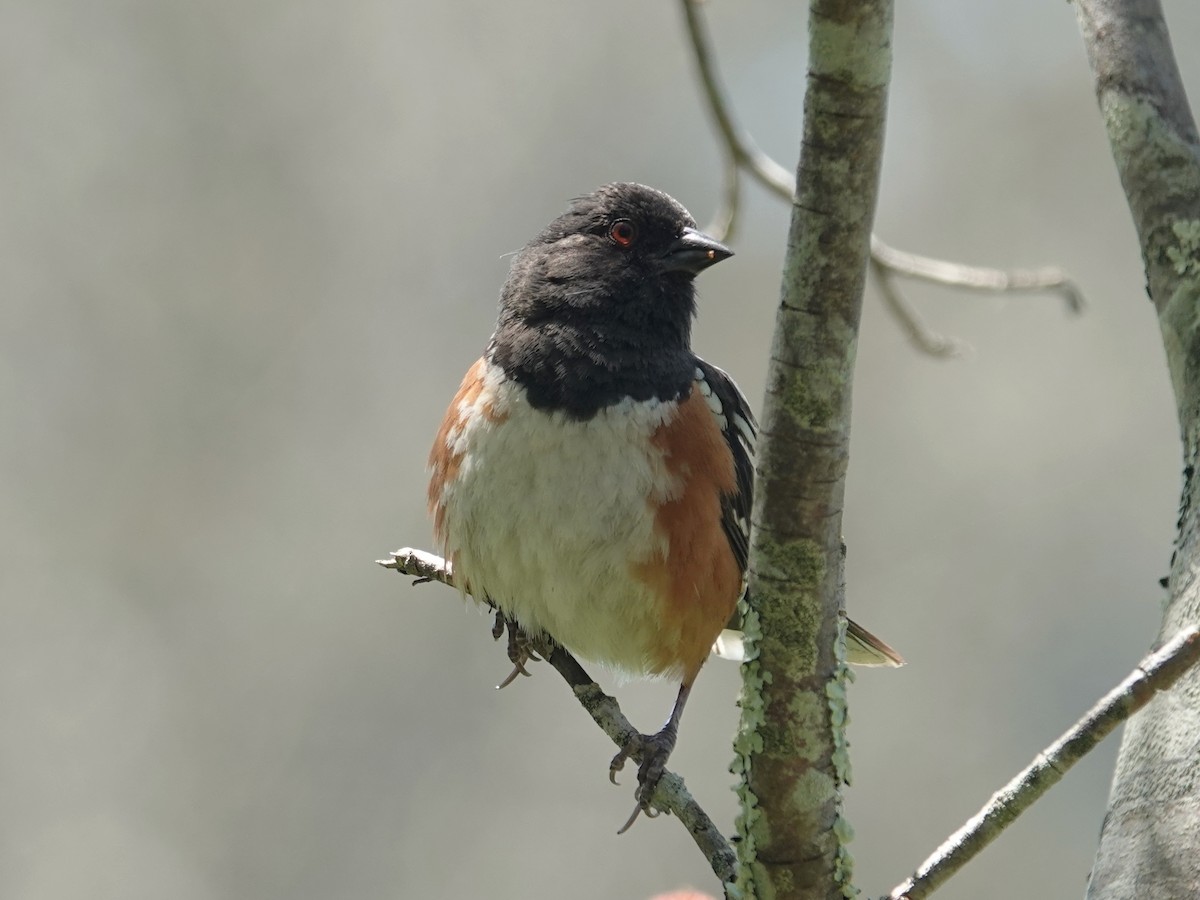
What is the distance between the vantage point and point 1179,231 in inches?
98.3

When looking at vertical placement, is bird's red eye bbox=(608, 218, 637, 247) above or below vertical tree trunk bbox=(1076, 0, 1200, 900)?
above

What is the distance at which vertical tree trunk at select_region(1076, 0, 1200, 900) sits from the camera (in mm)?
1955

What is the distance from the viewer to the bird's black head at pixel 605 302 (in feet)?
11.5

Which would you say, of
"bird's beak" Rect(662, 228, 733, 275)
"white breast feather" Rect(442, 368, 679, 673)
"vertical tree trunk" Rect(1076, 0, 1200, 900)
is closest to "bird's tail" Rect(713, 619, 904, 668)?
"white breast feather" Rect(442, 368, 679, 673)

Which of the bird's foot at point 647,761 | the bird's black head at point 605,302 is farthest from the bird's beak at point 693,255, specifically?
the bird's foot at point 647,761

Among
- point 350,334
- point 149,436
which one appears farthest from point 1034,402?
point 149,436

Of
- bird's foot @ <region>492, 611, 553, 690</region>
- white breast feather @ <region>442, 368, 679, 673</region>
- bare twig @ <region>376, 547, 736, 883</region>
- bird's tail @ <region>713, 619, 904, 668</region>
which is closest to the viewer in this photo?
bare twig @ <region>376, 547, 736, 883</region>

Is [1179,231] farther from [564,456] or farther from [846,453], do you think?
[564,456]

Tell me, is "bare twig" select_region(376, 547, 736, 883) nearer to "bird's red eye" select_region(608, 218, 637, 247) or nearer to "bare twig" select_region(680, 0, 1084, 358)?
"bird's red eye" select_region(608, 218, 637, 247)

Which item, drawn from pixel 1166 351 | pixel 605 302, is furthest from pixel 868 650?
pixel 1166 351

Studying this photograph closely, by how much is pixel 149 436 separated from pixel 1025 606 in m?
6.53

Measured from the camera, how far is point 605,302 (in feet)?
12.2

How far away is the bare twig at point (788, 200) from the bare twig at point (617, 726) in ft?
5.68

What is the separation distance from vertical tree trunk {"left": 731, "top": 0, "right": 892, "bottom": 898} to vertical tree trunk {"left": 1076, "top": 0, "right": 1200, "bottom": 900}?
1.49 feet
